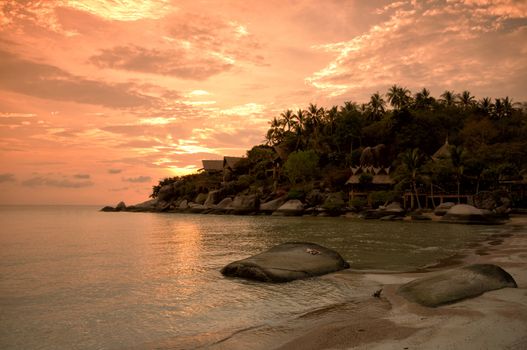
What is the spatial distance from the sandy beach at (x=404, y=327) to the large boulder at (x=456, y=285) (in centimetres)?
18

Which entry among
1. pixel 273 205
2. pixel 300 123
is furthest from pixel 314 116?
pixel 273 205

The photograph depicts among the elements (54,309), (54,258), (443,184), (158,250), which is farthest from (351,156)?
(54,309)

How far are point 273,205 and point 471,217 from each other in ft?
105

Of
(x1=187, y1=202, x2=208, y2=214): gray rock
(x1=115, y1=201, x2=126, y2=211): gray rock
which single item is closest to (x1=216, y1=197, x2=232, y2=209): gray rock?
(x1=187, y1=202, x2=208, y2=214): gray rock

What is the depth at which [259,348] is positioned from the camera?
595cm

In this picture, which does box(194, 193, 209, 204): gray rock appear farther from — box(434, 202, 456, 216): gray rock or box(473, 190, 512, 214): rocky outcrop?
box(473, 190, 512, 214): rocky outcrop

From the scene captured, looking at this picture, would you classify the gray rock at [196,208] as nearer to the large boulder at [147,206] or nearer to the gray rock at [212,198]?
the gray rock at [212,198]

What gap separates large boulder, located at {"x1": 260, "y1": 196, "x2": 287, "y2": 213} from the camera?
205 feet

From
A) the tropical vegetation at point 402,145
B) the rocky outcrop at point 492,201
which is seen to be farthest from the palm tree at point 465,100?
the rocky outcrop at point 492,201

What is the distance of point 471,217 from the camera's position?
36.9 metres

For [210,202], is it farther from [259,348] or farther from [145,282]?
[259,348]

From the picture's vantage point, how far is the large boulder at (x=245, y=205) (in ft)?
213

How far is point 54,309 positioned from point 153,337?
359cm

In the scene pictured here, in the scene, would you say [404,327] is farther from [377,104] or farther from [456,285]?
[377,104]
